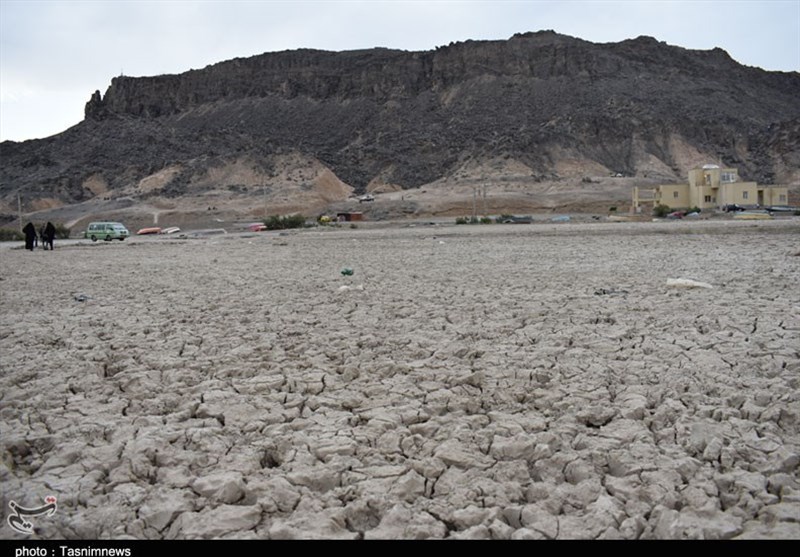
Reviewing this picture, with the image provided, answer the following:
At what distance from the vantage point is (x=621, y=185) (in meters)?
76.9

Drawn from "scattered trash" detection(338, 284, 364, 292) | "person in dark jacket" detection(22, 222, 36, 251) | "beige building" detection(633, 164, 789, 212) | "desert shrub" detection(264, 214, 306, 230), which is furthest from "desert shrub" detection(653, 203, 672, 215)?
"scattered trash" detection(338, 284, 364, 292)

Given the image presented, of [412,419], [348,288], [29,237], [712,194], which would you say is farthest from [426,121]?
[412,419]

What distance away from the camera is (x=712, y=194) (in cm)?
6328

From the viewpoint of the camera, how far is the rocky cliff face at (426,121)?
91.1m

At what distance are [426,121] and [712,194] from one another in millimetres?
61847

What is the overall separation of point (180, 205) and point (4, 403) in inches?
2849

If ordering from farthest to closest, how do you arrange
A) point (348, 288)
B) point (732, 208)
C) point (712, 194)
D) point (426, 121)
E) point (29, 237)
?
point (426, 121) → point (712, 194) → point (732, 208) → point (29, 237) → point (348, 288)

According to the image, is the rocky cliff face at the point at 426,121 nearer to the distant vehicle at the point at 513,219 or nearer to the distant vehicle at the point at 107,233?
the distant vehicle at the point at 513,219

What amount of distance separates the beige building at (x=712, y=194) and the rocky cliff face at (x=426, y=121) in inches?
787

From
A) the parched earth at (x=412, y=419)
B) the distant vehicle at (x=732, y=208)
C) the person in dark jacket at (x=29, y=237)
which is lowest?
the parched earth at (x=412, y=419)

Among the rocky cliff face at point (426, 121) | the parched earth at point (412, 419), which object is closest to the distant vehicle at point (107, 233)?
the parched earth at point (412, 419)

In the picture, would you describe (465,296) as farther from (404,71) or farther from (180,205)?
(404,71)

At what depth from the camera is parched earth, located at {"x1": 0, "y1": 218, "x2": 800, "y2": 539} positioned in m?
3.01

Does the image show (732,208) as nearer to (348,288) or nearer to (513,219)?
(513,219)
